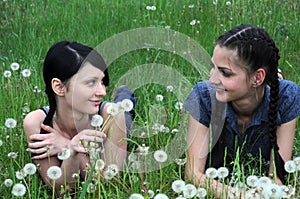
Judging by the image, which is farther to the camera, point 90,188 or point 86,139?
point 86,139

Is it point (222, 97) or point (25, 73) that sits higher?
point (25, 73)

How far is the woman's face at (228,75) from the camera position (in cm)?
274

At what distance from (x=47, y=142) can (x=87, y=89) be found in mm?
321

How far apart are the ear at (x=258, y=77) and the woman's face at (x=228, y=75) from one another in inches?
1.2

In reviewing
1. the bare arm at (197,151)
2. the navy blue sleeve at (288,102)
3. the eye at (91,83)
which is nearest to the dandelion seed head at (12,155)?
the eye at (91,83)

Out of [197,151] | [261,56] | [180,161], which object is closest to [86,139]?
[180,161]

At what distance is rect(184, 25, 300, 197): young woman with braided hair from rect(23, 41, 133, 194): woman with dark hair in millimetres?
Answer: 387

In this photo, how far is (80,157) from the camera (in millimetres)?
2822

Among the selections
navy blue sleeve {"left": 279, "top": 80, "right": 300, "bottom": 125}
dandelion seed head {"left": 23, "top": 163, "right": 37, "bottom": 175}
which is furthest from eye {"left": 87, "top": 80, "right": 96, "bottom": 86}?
navy blue sleeve {"left": 279, "top": 80, "right": 300, "bottom": 125}

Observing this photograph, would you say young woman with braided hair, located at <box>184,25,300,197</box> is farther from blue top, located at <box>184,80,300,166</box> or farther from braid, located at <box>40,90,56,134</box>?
braid, located at <box>40,90,56,134</box>

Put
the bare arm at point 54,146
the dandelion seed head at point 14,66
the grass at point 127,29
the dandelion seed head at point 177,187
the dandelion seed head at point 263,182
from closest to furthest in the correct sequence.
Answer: the dandelion seed head at point 263,182 → the dandelion seed head at point 177,187 → the bare arm at point 54,146 → the grass at point 127,29 → the dandelion seed head at point 14,66

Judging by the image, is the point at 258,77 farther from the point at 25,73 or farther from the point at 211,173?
the point at 25,73

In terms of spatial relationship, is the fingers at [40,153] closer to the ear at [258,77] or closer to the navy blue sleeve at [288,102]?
the ear at [258,77]

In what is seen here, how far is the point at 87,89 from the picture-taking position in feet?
9.01
